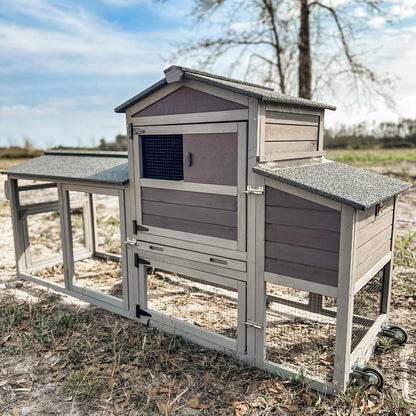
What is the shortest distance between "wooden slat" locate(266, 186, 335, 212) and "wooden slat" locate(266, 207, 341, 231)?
3 cm

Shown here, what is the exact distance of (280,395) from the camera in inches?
113

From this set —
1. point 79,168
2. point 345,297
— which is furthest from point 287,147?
point 79,168

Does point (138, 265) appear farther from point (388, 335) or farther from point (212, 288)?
point (388, 335)

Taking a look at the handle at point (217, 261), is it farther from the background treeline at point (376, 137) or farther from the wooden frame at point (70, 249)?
the background treeline at point (376, 137)

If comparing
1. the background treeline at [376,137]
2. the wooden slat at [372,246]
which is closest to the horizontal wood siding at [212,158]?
the wooden slat at [372,246]

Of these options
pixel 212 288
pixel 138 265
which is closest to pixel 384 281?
pixel 212 288

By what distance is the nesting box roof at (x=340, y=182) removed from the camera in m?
2.62

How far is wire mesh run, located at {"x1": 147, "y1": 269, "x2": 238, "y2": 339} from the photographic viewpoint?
3968mm

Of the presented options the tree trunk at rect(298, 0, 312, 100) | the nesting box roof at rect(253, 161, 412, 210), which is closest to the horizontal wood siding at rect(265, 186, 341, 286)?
the nesting box roof at rect(253, 161, 412, 210)

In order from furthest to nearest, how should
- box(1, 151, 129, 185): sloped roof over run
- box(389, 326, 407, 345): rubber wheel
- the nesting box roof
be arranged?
box(1, 151, 129, 185): sloped roof over run, box(389, 326, 407, 345): rubber wheel, the nesting box roof

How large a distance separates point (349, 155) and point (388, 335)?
45.6 feet

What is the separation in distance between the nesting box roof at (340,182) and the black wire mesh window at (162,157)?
2.80ft

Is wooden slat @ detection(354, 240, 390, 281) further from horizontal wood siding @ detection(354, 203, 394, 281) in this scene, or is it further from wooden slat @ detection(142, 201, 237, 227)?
wooden slat @ detection(142, 201, 237, 227)

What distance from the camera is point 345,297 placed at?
2.71m
